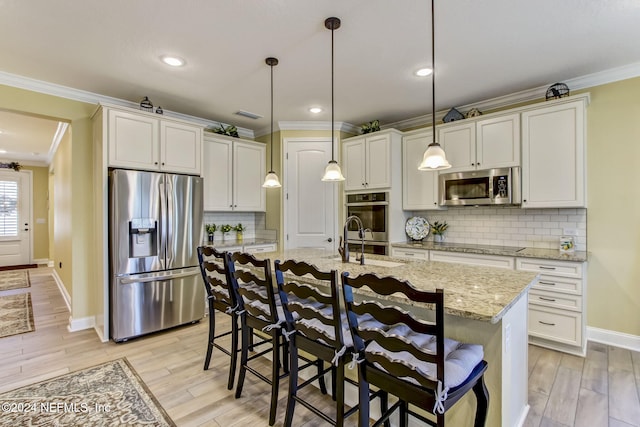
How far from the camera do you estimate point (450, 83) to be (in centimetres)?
326

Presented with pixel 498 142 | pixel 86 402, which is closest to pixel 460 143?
pixel 498 142

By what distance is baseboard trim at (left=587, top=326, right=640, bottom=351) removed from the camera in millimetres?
2930

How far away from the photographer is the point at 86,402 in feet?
7.04

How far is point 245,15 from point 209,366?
8.94 ft

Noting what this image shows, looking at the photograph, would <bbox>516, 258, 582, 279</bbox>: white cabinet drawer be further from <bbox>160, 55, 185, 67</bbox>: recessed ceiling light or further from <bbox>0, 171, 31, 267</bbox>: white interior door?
<bbox>0, 171, 31, 267</bbox>: white interior door

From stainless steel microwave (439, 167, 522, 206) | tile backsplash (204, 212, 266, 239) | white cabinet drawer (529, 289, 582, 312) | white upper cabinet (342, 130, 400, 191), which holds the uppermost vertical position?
white upper cabinet (342, 130, 400, 191)

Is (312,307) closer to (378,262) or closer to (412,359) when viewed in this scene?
(412,359)

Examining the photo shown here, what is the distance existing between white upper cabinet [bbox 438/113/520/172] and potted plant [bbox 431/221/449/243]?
766 millimetres

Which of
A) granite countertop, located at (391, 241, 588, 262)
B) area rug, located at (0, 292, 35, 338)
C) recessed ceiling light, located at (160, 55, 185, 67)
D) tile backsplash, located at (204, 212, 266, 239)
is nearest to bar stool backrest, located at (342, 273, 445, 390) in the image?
granite countertop, located at (391, 241, 588, 262)

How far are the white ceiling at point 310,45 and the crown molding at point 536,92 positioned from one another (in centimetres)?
8

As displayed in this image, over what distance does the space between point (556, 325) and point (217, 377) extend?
305cm

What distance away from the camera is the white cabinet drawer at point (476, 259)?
3.17m

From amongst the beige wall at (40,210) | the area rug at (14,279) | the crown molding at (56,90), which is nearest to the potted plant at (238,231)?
the crown molding at (56,90)

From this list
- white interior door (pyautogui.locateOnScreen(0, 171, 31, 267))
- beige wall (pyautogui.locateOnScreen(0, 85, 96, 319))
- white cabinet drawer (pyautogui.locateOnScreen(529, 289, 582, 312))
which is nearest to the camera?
white cabinet drawer (pyautogui.locateOnScreen(529, 289, 582, 312))
